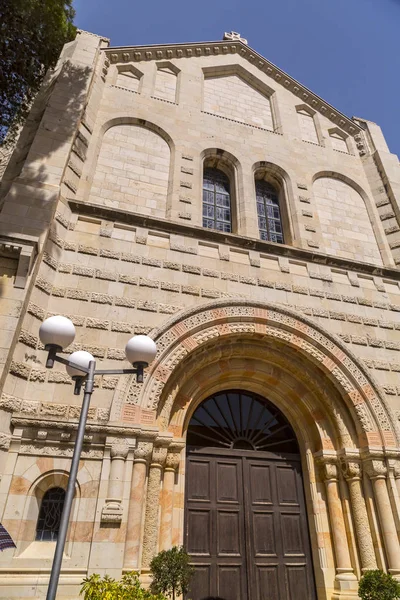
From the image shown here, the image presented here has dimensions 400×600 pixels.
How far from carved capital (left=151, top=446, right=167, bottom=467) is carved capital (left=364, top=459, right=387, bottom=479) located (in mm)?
4149

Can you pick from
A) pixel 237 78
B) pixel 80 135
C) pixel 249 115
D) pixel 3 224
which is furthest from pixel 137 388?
pixel 237 78

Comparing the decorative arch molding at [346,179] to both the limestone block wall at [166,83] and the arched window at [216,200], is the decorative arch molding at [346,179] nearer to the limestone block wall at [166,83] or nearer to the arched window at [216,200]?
the arched window at [216,200]

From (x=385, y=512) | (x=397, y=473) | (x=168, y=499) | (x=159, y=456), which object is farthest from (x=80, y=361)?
(x=397, y=473)

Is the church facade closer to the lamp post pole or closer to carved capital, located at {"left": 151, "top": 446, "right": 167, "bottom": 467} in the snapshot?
carved capital, located at {"left": 151, "top": 446, "right": 167, "bottom": 467}

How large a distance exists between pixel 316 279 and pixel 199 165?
15.3 feet

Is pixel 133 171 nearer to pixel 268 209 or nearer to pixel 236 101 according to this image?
pixel 268 209

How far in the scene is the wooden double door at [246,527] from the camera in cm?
741

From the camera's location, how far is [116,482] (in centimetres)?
630

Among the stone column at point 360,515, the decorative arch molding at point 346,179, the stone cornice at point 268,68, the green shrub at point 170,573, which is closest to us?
the green shrub at point 170,573

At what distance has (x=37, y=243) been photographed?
23.9 feet

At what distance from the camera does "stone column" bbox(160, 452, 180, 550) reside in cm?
687

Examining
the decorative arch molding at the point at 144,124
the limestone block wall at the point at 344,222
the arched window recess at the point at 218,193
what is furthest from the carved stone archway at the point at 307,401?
the decorative arch molding at the point at 144,124

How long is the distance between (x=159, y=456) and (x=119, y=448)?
3.03ft

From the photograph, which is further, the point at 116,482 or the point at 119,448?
the point at 119,448
